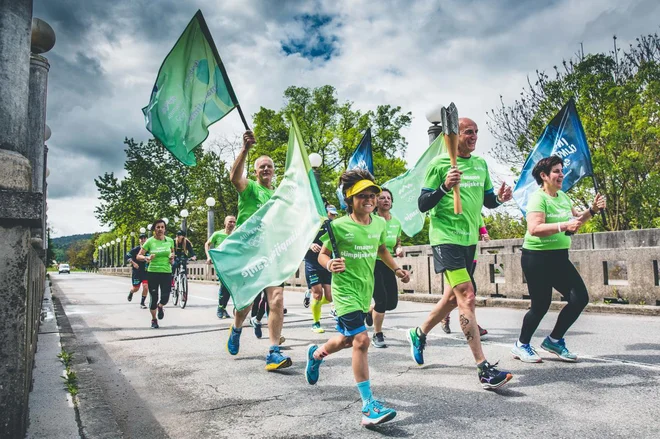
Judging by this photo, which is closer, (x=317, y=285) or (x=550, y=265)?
(x=550, y=265)

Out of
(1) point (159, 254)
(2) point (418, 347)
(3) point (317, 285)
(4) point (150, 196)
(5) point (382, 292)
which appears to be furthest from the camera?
(4) point (150, 196)

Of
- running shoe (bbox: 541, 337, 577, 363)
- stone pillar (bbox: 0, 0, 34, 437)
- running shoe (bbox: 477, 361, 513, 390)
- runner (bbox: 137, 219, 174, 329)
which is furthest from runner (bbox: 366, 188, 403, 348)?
runner (bbox: 137, 219, 174, 329)

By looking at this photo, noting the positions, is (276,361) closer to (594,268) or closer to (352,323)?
(352,323)

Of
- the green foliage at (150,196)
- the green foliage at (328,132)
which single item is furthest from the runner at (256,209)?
the green foliage at (150,196)

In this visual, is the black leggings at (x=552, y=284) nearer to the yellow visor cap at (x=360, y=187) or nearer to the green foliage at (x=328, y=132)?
the yellow visor cap at (x=360, y=187)

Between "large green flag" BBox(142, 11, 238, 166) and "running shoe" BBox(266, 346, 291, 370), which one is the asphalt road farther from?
"large green flag" BBox(142, 11, 238, 166)

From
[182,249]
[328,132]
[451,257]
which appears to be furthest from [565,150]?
[328,132]

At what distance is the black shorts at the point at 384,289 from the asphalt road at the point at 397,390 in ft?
1.62

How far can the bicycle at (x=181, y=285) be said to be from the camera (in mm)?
13227

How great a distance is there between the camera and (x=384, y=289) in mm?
5922

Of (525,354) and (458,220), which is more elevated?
(458,220)

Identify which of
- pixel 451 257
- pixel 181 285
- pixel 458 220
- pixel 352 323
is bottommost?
pixel 181 285

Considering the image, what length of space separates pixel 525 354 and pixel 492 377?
3.89 feet

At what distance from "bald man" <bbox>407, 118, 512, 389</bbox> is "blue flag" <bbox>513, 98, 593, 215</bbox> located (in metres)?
1.99
